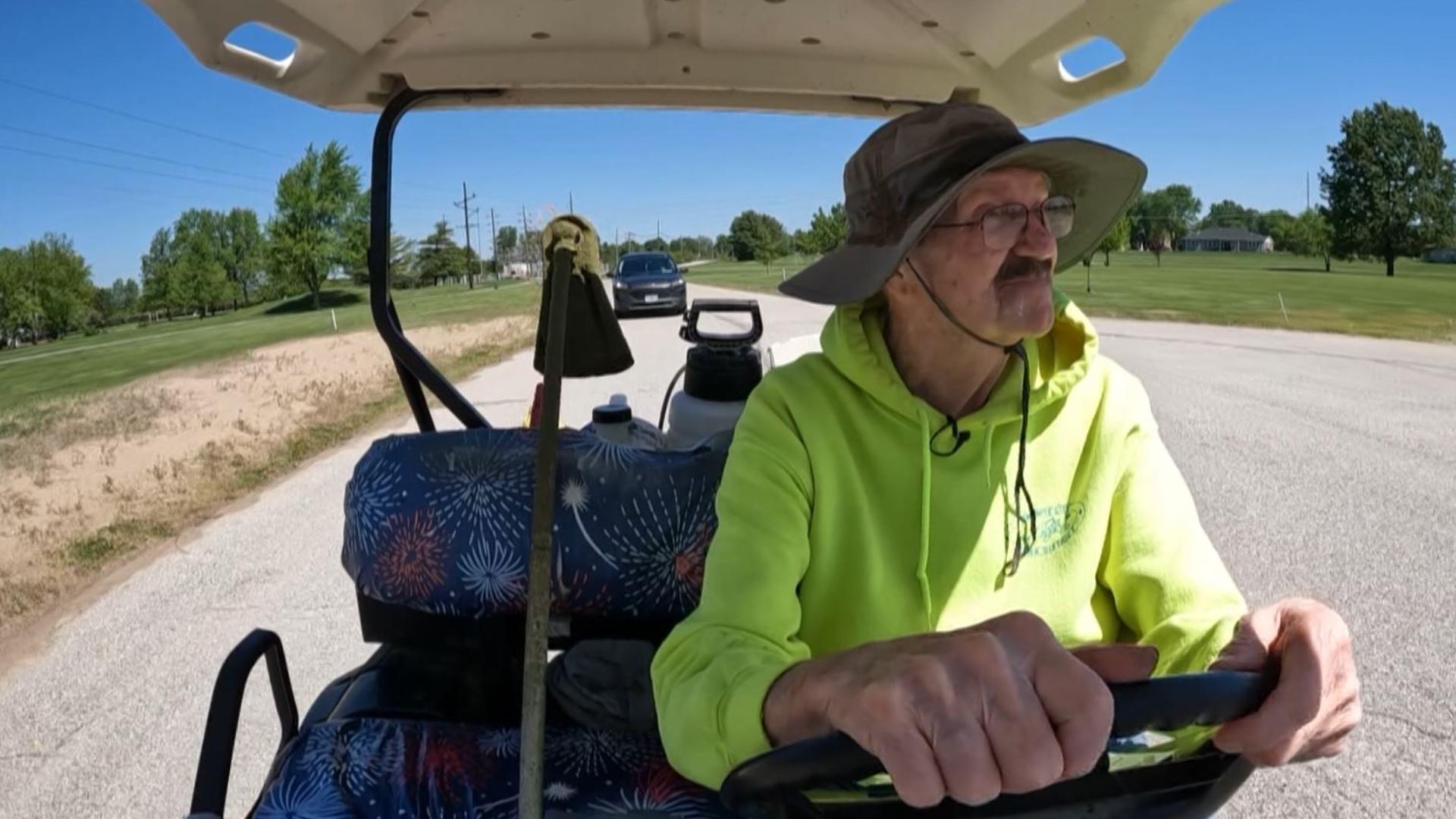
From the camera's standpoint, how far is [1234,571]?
198 inches

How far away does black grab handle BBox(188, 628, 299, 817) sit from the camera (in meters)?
1.58

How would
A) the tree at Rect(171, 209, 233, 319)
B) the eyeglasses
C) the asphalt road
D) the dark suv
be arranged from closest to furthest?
the eyeglasses
the asphalt road
the dark suv
the tree at Rect(171, 209, 233, 319)

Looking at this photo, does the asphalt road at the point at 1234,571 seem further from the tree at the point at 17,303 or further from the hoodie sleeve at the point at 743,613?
the tree at the point at 17,303

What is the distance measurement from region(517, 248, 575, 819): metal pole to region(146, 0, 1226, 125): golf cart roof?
25.0 inches

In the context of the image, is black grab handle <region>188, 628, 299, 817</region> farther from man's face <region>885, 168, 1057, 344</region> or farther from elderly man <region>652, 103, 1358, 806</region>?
man's face <region>885, 168, 1057, 344</region>

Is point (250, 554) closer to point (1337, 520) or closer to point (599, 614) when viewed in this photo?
point (599, 614)

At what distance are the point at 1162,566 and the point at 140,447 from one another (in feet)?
33.0

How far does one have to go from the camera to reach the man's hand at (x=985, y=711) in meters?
0.91

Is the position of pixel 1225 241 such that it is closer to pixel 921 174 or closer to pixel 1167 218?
pixel 1167 218

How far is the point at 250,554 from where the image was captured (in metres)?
5.58

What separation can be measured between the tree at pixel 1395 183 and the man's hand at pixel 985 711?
88.2m

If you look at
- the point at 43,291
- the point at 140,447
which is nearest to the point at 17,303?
the point at 43,291

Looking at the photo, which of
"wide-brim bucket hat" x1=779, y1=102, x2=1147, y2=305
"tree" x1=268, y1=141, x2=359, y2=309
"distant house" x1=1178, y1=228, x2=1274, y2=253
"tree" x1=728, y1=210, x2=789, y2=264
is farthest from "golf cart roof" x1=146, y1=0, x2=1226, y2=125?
"distant house" x1=1178, y1=228, x2=1274, y2=253

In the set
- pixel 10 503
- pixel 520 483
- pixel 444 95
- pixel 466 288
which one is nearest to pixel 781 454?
pixel 520 483
